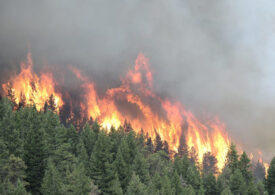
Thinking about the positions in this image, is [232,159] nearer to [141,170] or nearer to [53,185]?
[141,170]

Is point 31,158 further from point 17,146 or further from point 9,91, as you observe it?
point 9,91

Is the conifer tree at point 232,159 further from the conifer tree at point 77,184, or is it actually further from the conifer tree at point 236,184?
the conifer tree at point 77,184

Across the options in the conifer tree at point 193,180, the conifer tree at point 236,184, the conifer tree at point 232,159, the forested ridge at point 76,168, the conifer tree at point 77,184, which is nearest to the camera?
the conifer tree at point 77,184

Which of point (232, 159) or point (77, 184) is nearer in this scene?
point (77, 184)

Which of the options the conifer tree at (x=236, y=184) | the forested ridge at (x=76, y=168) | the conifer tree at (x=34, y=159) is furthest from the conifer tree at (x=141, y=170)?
the conifer tree at (x=236, y=184)

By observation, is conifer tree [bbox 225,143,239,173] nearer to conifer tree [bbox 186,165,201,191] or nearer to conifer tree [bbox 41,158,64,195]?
conifer tree [bbox 186,165,201,191]

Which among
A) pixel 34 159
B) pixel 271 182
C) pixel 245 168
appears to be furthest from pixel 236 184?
pixel 34 159

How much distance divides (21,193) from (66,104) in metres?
154

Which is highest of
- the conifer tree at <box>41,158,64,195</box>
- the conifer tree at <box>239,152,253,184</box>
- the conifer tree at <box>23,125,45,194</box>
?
the conifer tree at <box>239,152,253,184</box>

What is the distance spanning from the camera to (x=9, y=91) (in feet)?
529

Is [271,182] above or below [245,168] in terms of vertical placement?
below

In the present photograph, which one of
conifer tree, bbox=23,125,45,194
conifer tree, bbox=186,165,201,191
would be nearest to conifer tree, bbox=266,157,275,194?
conifer tree, bbox=186,165,201,191

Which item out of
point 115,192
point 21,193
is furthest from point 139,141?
point 21,193

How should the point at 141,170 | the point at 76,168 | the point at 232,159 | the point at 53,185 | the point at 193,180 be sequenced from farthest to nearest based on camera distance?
the point at 232,159
the point at 193,180
the point at 141,170
the point at 76,168
the point at 53,185
